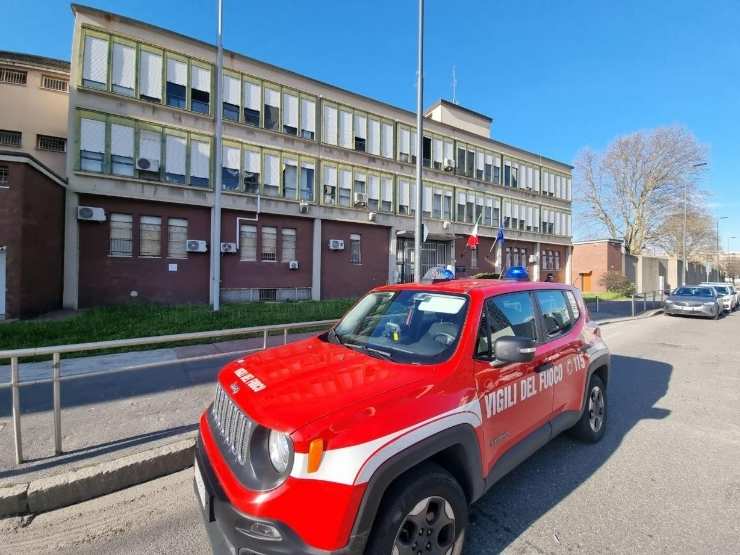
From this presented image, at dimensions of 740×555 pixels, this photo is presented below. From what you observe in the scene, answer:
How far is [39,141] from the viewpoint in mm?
18219

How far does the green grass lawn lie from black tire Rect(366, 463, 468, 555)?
776 cm

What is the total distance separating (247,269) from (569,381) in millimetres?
15570

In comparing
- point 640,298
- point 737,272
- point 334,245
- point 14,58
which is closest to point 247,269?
point 334,245

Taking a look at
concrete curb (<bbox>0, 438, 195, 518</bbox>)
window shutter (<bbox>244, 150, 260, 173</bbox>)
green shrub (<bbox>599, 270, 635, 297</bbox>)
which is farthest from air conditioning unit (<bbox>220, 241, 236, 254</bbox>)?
green shrub (<bbox>599, 270, 635, 297</bbox>)

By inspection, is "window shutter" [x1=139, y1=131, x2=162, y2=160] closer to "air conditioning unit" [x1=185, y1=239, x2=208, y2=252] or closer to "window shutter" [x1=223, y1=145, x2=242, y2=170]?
"window shutter" [x1=223, y1=145, x2=242, y2=170]

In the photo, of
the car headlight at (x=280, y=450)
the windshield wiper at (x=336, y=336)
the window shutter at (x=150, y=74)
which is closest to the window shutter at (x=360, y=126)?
the window shutter at (x=150, y=74)

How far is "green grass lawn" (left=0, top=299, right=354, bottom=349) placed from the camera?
7.87 m

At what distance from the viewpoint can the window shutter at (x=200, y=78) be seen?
617 inches

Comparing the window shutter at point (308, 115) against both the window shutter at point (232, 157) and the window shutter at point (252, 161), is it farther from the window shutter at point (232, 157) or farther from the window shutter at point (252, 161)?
the window shutter at point (232, 157)

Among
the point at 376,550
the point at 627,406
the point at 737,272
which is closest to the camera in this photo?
the point at 376,550

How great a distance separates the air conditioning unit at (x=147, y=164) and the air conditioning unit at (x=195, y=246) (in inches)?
128

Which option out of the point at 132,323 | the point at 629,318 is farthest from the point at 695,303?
the point at 132,323

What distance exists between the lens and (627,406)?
15.7ft

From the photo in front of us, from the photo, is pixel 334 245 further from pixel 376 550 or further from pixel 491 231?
pixel 376 550
